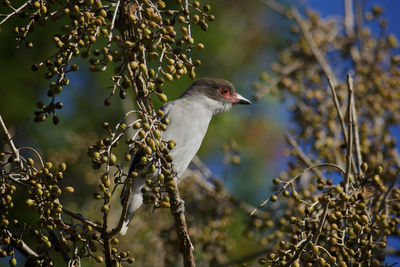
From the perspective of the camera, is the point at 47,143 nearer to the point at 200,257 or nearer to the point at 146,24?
the point at 200,257

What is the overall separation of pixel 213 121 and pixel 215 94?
195cm

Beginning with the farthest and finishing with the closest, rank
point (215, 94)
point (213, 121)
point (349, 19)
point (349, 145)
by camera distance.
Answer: point (213, 121) → point (349, 19) → point (215, 94) → point (349, 145)

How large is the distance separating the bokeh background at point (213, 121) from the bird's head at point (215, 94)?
2.93 ft

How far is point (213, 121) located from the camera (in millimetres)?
6035

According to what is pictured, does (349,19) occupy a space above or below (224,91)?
above

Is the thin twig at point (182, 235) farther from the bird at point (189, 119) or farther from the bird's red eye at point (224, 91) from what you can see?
the bird's red eye at point (224, 91)

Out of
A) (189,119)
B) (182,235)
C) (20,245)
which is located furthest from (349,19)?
(20,245)

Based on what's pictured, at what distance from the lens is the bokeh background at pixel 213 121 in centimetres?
559

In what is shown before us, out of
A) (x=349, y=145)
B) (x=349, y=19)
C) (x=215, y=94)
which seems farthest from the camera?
(x=349, y=19)

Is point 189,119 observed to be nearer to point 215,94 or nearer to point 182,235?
point 215,94

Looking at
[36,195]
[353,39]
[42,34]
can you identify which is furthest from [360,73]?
[42,34]

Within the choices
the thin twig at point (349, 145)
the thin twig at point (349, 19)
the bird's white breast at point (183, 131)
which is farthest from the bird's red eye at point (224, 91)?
the thin twig at point (349, 145)

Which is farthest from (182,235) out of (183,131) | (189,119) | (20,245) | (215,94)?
(215,94)

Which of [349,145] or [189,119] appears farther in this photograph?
[189,119]
